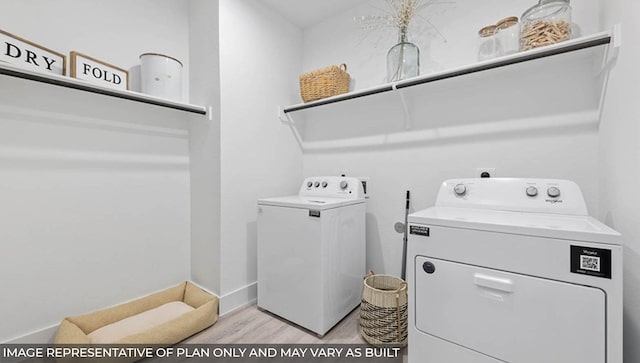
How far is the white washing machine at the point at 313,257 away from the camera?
4.91 feet

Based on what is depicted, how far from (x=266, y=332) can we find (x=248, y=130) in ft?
4.63

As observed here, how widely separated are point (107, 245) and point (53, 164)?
0.55 metres

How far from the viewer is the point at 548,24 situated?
3.99ft

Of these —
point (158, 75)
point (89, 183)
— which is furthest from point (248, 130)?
point (89, 183)

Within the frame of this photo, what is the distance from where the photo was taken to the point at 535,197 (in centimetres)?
119

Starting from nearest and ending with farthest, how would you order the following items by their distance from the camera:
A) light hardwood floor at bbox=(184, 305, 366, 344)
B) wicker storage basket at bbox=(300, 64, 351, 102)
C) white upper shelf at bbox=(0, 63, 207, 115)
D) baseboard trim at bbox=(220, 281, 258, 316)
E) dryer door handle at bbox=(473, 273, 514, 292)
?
dryer door handle at bbox=(473, 273, 514, 292) < white upper shelf at bbox=(0, 63, 207, 115) < light hardwood floor at bbox=(184, 305, 366, 344) < baseboard trim at bbox=(220, 281, 258, 316) < wicker storage basket at bbox=(300, 64, 351, 102)

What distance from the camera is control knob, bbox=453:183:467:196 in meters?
1.39

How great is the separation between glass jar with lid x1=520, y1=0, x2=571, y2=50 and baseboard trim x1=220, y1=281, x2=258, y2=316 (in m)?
2.30

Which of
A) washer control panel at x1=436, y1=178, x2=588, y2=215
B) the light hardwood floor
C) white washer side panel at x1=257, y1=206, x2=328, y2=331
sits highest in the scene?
washer control panel at x1=436, y1=178, x2=588, y2=215

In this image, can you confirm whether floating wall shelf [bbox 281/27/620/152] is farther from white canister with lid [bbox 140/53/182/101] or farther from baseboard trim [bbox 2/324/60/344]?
baseboard trim [bbox 2/324/60/344]

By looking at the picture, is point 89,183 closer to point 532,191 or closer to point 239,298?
point 239,298

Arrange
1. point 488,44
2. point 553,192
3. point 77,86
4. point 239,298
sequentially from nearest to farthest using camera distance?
point 553,192 < point 77,86 < point 488,44 < point 239,298

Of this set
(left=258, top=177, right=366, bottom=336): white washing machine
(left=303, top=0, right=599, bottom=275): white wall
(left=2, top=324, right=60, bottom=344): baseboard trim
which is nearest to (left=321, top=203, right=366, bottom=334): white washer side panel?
(left=258, top=177, right=366, bottom=336): white washing machine

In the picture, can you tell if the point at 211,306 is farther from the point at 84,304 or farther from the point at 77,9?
the point at 77,9
